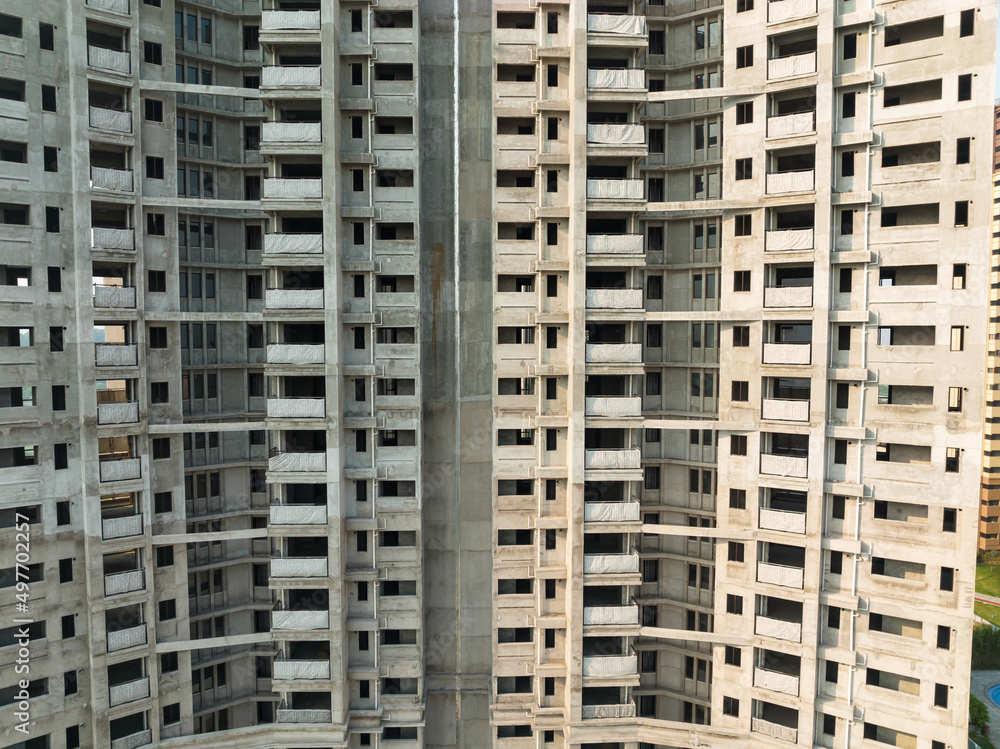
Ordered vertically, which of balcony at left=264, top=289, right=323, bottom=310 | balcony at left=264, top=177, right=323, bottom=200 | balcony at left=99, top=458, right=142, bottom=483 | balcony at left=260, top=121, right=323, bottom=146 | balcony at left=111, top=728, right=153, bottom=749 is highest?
balcony at left=260, top=121, right=323, bottom=146

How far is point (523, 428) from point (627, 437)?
6.52 metres

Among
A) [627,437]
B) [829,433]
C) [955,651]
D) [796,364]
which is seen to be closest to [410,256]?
[627,437]

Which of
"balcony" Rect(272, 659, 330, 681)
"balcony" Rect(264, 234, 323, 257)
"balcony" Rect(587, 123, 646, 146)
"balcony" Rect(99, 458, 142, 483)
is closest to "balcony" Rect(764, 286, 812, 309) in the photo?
"balcony" Rect(587, 123, 646, 146)

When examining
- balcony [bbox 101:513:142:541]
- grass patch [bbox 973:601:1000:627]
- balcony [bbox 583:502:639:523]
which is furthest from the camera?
grass patch [bbox 973:601:1000:627]

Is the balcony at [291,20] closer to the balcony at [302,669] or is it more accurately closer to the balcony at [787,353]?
the balcony at [787,353]

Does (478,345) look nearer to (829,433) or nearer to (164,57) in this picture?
(829,433)

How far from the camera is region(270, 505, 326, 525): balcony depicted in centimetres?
3209

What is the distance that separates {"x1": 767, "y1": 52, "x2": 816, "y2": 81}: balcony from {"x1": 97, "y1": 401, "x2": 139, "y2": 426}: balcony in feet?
137

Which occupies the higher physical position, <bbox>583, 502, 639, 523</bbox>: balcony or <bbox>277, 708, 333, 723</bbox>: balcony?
<bbox>583, 502, 639, 523</bbox>: balcony

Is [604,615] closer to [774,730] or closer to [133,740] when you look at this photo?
[774,730]

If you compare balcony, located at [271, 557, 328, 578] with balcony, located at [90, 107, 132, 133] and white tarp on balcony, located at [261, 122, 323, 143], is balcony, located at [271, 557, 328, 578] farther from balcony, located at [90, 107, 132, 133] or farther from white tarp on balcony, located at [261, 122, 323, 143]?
balcony, located at [90, 107, 132, 133]

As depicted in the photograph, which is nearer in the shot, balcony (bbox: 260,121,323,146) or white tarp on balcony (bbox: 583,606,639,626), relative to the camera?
balcony (bbox: 260,121,323,146)

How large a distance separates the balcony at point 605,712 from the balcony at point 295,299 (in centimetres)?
2948

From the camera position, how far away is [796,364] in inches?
1226
